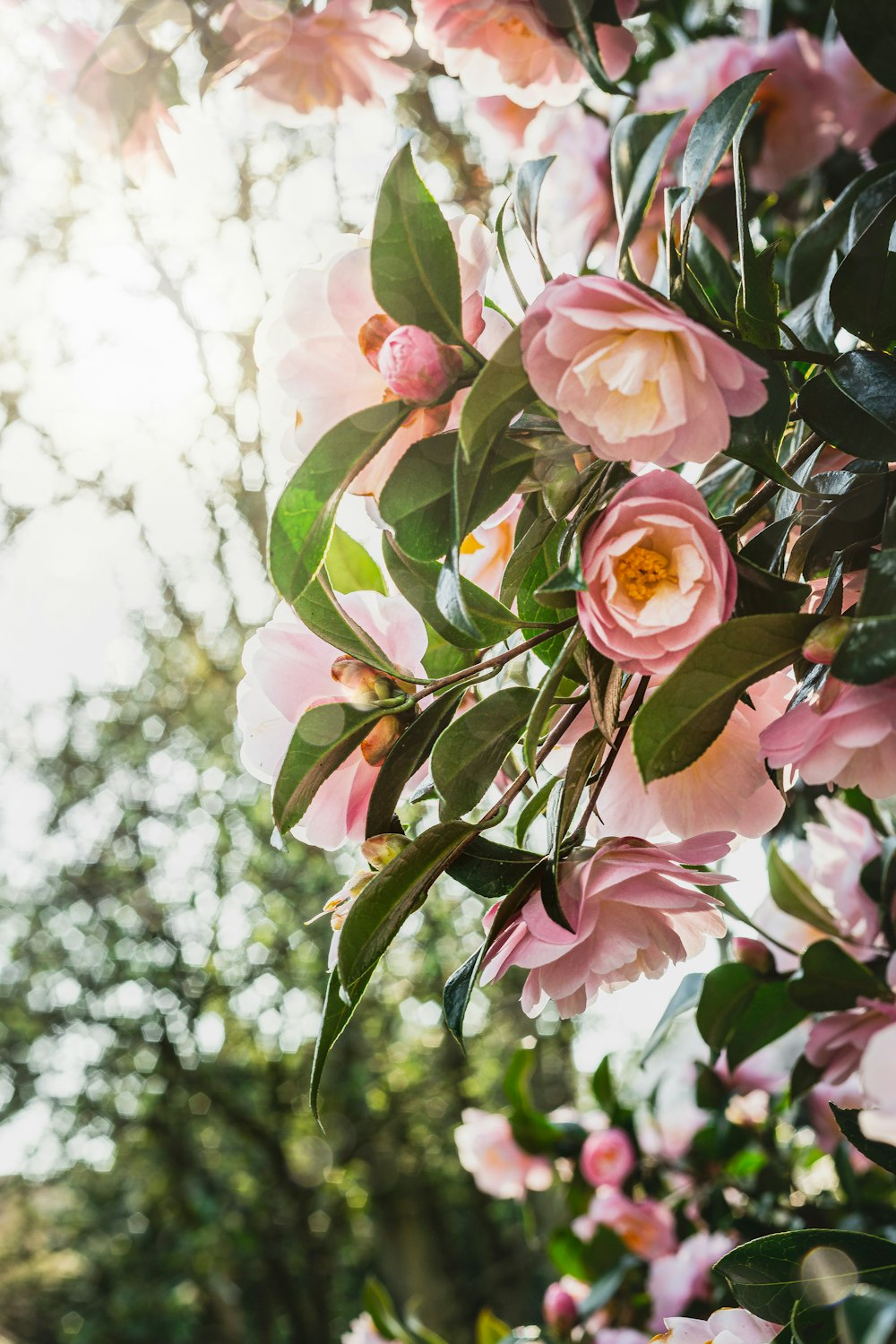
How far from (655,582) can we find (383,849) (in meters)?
0.16

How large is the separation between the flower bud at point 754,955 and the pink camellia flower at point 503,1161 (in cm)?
92

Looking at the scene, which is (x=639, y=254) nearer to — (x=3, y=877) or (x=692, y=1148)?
(x=692, y=1148)

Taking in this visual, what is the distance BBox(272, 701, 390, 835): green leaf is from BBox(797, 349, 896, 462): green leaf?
0.74 ft

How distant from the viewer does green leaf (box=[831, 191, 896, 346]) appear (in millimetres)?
420

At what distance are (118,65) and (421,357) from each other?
63cm

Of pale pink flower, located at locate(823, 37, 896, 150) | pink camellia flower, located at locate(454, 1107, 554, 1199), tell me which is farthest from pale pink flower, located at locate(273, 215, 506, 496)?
pink camellia flower, located at locate(454, 1107, 554, 1199)

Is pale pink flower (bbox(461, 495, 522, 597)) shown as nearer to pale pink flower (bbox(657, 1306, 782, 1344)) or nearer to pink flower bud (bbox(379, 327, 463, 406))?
pink flower bud (bbox(379, 327, 463, 406))

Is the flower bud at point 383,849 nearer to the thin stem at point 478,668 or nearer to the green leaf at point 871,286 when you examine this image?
the thin stem at point 478,668

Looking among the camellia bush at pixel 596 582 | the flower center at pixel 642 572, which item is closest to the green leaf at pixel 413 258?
the camellia bush at pixel 596 582

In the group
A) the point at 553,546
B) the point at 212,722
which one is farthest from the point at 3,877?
the point at 553,546

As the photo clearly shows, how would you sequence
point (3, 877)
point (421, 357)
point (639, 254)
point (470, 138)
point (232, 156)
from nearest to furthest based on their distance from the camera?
point (421, 357) < point (639, 254) < point (470, 138) < point (232, 156) < point (3, 877)

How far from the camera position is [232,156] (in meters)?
3.68

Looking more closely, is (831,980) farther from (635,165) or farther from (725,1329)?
(635,165)

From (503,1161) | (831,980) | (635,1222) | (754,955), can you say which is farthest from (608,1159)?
(831,980)
